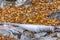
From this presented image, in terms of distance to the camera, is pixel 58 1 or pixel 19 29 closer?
pixel 19 29

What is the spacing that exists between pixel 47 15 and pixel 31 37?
1.71m

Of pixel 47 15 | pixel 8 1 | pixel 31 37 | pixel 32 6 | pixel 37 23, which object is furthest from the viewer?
pixel 8 1

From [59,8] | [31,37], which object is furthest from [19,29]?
[59,8]

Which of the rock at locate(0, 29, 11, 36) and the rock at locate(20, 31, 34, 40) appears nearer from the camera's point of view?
the rock at locate(20, 31, 34, 40)

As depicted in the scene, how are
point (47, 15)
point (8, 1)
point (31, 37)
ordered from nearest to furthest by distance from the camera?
point (31, 37) < point (47, 15) < point (8, 1)

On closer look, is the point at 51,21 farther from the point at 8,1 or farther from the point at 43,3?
the point at 8,1

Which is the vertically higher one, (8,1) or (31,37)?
(8,1)

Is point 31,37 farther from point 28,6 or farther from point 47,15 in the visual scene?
point 28,6

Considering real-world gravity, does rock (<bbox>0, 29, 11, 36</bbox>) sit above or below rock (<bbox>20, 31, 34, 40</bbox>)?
above

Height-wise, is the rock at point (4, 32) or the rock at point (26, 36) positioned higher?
the rock at point (4, 32)

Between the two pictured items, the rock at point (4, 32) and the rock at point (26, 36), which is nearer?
the rock at point (26, 36)

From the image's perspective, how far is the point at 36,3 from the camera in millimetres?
8867

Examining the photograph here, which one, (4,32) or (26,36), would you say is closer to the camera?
(26,36)

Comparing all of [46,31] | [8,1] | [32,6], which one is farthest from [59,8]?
[8,1]
